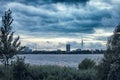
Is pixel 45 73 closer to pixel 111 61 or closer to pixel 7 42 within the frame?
pixel 7 42

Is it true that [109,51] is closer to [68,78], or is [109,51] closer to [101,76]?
[101,76]

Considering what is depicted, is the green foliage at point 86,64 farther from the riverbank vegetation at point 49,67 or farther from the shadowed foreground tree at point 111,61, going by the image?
the shadowed foreground tree at point 111,61

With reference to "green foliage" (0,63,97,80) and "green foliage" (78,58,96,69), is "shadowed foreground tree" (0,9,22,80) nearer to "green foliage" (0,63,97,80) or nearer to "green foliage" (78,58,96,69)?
"green foliage" (0,63,97,80)

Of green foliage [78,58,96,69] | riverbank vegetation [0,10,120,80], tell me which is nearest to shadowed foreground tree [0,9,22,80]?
riverbank vegetation [0,10,120,80]

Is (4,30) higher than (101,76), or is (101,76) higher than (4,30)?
(4,30)

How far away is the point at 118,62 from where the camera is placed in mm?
13828

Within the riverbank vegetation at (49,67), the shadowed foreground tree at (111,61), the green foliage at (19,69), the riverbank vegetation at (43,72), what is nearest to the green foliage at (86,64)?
the riverbank vegetation at (49,67)

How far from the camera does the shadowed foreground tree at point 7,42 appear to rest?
→ 2783cm

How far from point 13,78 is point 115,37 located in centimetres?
1873

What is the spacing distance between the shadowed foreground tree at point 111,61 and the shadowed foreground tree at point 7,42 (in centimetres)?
1431

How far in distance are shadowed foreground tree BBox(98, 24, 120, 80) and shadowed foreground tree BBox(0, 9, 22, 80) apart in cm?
1431

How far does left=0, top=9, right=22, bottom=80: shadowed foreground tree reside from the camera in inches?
1096

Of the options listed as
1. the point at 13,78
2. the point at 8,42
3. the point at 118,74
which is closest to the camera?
the point at 118,74

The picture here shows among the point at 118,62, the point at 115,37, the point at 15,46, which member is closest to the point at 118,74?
the point at 118,62
